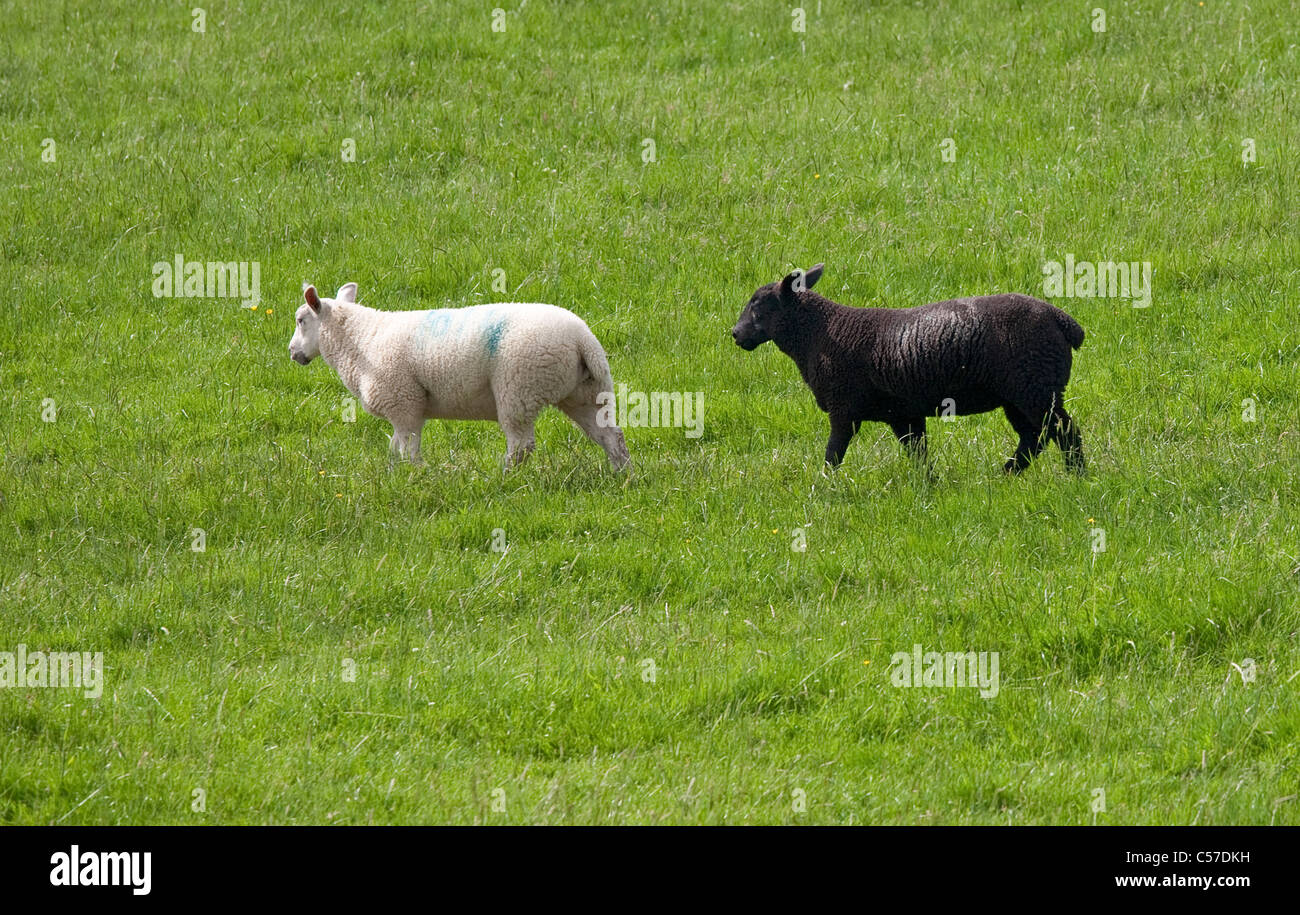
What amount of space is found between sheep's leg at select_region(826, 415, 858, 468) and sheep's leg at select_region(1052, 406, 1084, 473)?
4.37 ft

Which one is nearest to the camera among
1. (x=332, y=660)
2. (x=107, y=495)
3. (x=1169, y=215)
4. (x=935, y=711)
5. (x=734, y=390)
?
(x=935, y=711)

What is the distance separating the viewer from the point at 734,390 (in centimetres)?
1397

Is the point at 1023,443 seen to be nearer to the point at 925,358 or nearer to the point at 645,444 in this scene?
the point at 925,358

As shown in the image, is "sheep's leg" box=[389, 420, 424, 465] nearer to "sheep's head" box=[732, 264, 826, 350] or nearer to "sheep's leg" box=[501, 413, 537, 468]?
"sheep's leg" box=[501, 413, 537, 468]

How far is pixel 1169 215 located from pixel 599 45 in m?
8.03

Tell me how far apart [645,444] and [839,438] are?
2839mm

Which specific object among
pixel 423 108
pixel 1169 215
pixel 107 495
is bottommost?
pixel 107 495

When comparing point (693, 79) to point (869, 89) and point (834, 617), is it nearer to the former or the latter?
point (869, 89)

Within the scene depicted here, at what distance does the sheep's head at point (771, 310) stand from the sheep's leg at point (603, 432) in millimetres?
1141

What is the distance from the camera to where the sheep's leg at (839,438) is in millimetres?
10547

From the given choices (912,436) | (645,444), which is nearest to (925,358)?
(912,436)

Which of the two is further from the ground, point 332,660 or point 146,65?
point 146,65

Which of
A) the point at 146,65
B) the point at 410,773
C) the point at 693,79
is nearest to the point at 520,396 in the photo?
the point at 410,773

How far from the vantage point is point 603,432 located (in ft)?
36.8
